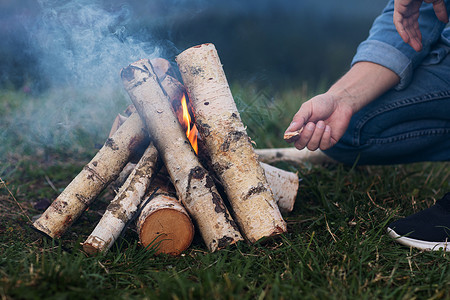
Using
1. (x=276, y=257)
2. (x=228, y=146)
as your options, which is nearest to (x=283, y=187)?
(x=228, y=146)

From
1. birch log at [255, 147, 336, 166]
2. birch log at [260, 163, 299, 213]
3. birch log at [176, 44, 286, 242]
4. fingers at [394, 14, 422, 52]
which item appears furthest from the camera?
birch log at [255, 147, 336, 166]

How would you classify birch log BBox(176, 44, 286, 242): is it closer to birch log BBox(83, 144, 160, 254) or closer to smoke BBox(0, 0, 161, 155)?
birch log BBox(83, 144, 160, 254)

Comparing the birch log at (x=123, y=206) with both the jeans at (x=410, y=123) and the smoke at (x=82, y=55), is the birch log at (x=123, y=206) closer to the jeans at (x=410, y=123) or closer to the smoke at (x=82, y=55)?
the smoke at (x=82, y=55)

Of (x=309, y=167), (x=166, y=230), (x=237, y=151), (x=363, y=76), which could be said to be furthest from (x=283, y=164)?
(x=166, y=230)

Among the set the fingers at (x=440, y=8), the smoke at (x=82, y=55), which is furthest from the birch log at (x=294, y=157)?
the fingers at (x=440, y=8)

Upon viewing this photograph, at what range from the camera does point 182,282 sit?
1427 mm

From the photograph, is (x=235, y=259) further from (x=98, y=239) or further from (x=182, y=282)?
(x=98, y=239)

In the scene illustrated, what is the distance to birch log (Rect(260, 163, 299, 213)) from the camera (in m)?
2.52

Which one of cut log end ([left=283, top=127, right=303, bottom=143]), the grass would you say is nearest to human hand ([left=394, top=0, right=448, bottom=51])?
cut log end ([left=283, top=127, right=303, bottom=143])

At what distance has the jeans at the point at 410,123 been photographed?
8.98ft

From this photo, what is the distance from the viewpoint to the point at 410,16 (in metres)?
2.35

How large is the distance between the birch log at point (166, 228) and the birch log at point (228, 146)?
0.30 m

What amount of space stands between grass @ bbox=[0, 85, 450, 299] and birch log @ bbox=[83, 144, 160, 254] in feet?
0.25

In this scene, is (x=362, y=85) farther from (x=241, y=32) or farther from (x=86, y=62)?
(x=241, y=32)
